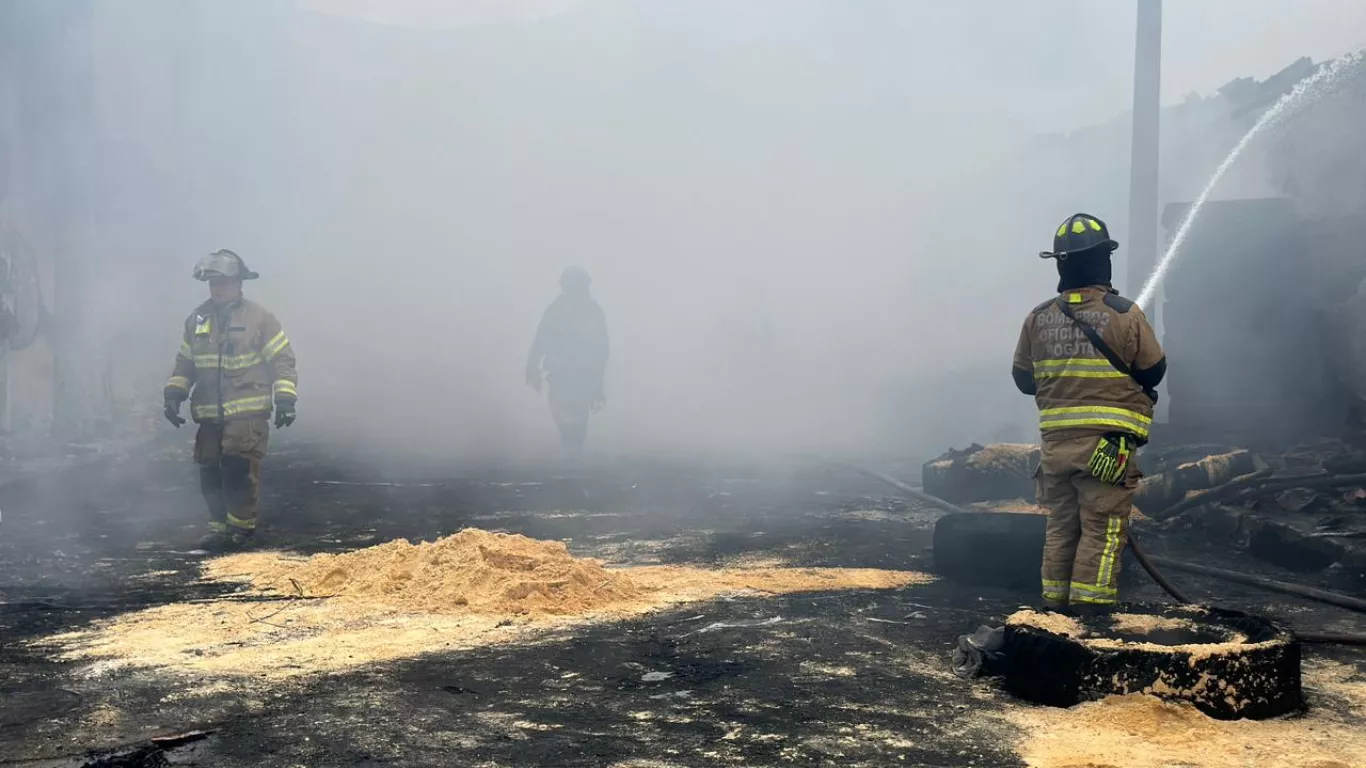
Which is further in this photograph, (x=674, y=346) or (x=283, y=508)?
(x=674, y=346)

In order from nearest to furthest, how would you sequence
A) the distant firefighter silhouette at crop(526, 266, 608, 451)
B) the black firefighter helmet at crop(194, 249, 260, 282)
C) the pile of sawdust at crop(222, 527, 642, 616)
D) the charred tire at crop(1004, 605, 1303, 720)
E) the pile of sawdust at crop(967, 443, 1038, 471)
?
the charred tire at crop(1004, 605, 1303, 720) → the pile of sawdust at crop(222, 527, 642, 616) → the black firefighter helmet at crop(194, 249, 260, 282) → the pile of sawdust at crop(967, 443, 1038, 471) → the distant firefighter silhouette at crop(526, 266, 608, 451)

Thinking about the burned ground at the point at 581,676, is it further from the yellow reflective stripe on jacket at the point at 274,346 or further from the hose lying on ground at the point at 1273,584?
the yellow reflective stripe on jacket at the point at 274,346

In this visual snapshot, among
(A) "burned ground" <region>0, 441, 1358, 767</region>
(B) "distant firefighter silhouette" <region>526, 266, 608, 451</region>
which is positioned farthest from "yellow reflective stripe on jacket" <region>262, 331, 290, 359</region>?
(B) "distant firefighter silhouette" <region>526, 266, 608, 451</region>

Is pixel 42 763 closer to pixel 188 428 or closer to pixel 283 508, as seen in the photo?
pixel 283 508

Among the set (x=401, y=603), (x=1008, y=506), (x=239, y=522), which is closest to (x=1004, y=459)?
(x=1008, y=506)

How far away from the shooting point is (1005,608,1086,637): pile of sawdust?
404cm

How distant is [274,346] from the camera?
7805 millimetres

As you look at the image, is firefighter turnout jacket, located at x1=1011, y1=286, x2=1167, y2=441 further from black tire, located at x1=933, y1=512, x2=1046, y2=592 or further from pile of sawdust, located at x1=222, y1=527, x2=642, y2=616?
pile of sawdust, located at x1=222, y1=527, x2=642, y2=616

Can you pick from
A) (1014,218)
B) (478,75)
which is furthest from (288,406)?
(478,75)

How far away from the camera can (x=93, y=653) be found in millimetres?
4469

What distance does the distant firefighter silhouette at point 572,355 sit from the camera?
12812 mm

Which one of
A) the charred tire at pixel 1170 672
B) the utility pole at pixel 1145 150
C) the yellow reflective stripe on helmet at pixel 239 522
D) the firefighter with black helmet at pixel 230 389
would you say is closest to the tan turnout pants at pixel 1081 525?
the charred tire at pixel 1170 672

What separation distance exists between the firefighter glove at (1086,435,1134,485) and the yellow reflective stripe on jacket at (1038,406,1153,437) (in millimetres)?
77

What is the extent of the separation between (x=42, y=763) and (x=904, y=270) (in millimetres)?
17316
